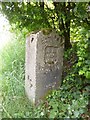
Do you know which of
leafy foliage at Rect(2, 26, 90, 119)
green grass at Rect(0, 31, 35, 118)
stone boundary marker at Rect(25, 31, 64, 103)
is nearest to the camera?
leafy foliage at Rect(2, 26, 90, 119)

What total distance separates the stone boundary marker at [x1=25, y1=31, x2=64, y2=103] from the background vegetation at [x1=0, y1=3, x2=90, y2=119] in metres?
0.10

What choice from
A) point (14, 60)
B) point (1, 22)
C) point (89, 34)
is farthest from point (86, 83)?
point (1, 22)

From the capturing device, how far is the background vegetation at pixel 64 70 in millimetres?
2465

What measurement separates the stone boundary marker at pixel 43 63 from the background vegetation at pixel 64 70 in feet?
0.33

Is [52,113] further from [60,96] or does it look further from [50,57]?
[50,57]

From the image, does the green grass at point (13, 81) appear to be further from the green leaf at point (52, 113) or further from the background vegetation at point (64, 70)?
the green leaf at point (52, 113)

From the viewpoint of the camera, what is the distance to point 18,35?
405cm

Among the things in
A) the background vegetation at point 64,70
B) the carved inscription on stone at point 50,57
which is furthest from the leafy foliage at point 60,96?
the carved inscription on stone at point 50,57

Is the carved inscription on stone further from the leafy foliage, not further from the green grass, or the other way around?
the green grass

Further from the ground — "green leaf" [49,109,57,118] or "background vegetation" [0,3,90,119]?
"background vegetation" [0,3,90,119]

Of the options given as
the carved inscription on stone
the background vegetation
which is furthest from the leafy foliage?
the carved inscription on stone

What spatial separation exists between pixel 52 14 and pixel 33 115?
1.26 metres

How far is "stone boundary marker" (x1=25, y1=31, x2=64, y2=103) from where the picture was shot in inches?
113

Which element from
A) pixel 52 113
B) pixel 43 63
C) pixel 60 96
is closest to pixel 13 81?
pixel 43 63
